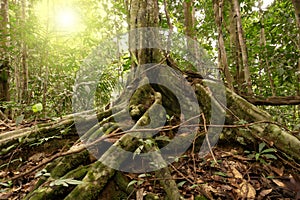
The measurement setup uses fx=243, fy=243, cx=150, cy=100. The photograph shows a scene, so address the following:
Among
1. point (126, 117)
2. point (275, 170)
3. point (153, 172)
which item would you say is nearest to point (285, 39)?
point (275, 170)

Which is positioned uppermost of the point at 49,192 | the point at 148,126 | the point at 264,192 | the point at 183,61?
the point at 183,61

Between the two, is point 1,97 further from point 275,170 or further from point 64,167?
point 275,170

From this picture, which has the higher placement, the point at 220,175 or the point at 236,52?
the point at 236,52

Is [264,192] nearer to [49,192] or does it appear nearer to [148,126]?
[148,126]

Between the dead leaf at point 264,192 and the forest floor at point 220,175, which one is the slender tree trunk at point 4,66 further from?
the dead leaf at point 264,192

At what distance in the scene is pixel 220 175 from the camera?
2.20 metres

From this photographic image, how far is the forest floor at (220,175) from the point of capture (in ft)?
6.35

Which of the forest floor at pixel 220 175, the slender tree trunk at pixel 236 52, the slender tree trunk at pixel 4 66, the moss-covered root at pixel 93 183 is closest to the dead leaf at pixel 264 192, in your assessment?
the forest floor at pixel 220 175

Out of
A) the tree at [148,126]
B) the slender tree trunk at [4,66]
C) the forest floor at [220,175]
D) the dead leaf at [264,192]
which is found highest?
the slender tree trunk at [4,66]

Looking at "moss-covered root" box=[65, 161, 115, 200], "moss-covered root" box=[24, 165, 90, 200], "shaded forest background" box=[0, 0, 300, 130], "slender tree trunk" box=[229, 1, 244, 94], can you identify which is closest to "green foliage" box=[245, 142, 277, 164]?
"shaded forest background" box=[0, 0, 300, 130]

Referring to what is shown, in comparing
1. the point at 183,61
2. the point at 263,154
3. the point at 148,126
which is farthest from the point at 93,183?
the point at 183,61

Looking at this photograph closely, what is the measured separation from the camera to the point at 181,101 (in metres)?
3.16

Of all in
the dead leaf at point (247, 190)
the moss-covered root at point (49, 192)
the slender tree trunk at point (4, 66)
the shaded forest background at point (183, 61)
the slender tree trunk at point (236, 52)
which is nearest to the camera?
the moss-covered root at point (49, 192)

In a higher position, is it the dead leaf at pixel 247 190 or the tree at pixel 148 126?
the tree at pixel 148 126
